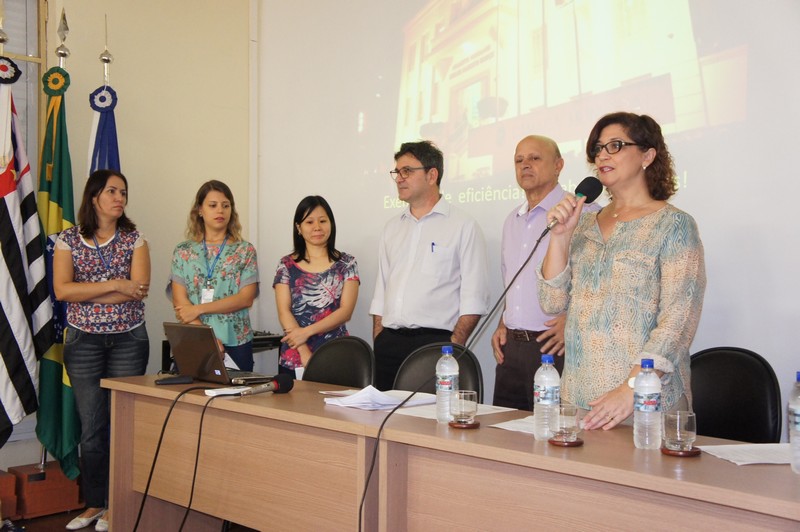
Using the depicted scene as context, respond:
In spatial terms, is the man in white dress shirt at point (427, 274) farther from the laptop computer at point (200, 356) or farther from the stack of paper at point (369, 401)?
the stack of paper at point (369, 401)

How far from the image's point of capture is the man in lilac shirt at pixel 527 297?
3189 millimetres

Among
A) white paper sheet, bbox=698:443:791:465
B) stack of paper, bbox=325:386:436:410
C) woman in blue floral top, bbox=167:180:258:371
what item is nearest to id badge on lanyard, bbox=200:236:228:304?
woman in blue floral top, bbox=167:180:258:371

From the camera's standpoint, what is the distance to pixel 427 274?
361 centimetres

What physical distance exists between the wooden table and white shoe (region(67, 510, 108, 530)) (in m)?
1.01

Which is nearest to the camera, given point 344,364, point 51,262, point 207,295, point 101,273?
point 344,364

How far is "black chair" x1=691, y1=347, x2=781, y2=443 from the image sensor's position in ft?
7.98

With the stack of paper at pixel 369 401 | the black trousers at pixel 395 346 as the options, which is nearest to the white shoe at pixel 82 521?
the black trousers at pixel 395 346

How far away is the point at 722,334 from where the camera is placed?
3.29 m

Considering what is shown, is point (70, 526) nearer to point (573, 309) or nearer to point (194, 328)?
point (194, 328)

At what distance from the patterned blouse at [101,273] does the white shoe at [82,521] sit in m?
0.95

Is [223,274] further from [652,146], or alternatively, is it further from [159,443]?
[652,146]

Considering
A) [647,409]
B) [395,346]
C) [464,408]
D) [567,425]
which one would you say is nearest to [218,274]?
[395,346]

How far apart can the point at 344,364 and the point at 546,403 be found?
144cm

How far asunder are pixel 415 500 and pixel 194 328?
3.86ft
